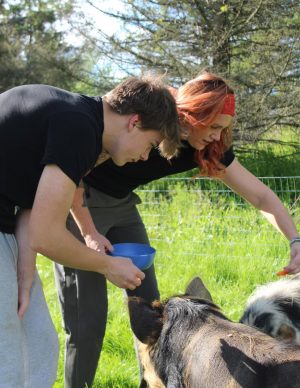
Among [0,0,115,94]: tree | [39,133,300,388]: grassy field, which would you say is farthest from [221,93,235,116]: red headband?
[0,0,115,94]: tree

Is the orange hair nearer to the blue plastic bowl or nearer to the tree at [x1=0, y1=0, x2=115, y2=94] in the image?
the blue plastic bowl

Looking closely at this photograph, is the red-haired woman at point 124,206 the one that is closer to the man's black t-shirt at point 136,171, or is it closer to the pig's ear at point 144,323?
the man's black t-shirt at point 136,171

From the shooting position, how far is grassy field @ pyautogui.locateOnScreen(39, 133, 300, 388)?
4.53m

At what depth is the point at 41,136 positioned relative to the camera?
2209 mm

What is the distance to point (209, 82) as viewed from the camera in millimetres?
3162

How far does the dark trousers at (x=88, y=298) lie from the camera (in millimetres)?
3326

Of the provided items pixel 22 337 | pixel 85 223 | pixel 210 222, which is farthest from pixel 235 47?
pixel 22 337

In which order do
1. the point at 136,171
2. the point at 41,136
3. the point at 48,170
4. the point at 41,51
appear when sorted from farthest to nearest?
the point at 41,51 → the point at 136,171 → the point at 41,136 → the point at 48,170

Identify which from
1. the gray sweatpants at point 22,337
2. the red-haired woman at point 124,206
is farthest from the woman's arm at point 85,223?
the gray sweatpants at point 22,337

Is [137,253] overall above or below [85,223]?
below

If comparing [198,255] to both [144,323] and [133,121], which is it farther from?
[133,121]

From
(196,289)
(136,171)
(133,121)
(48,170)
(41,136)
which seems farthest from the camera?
(136,171)

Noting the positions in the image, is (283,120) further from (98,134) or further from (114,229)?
(98,134)

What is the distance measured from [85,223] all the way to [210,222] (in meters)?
3.77
